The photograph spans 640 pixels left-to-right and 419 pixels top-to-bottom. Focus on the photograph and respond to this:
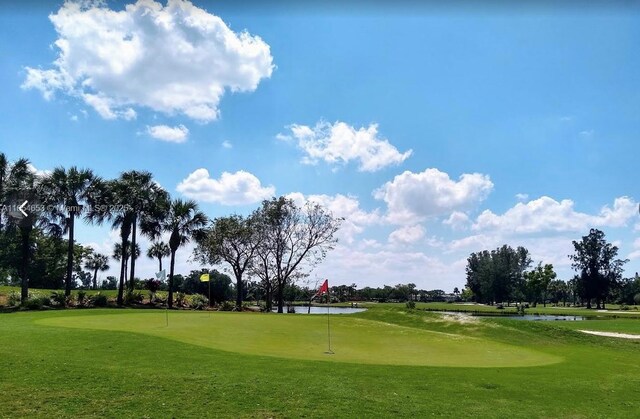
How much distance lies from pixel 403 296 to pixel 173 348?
589 feet

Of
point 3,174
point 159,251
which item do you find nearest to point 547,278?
point 159,251

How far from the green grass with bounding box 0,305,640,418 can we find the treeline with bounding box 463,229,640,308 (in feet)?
356

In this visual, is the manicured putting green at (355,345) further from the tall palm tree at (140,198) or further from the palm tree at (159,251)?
the palm tree at (159,251)

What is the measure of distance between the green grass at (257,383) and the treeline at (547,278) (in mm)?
108651

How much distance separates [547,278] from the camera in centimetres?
11375

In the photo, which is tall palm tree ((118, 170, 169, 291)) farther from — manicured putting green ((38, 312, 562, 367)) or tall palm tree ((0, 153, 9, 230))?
manicured putting green ((38, 312, 562, 367))

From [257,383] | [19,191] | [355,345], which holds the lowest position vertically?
[355,345]

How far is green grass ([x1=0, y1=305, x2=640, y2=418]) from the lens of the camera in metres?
9.66

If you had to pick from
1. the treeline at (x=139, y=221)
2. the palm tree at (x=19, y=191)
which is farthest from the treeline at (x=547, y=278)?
the palm tree at (x=19, y=191)

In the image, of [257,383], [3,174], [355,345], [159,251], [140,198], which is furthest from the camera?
→ [159,251]

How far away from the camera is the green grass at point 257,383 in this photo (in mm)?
9664

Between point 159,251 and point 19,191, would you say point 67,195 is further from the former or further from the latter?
point 159,251

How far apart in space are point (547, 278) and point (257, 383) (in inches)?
4607

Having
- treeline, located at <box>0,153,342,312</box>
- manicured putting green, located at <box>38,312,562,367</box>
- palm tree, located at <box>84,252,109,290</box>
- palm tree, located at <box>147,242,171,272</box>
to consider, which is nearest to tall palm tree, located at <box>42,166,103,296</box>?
treeline, located at <box>0,153,342,312</box>
